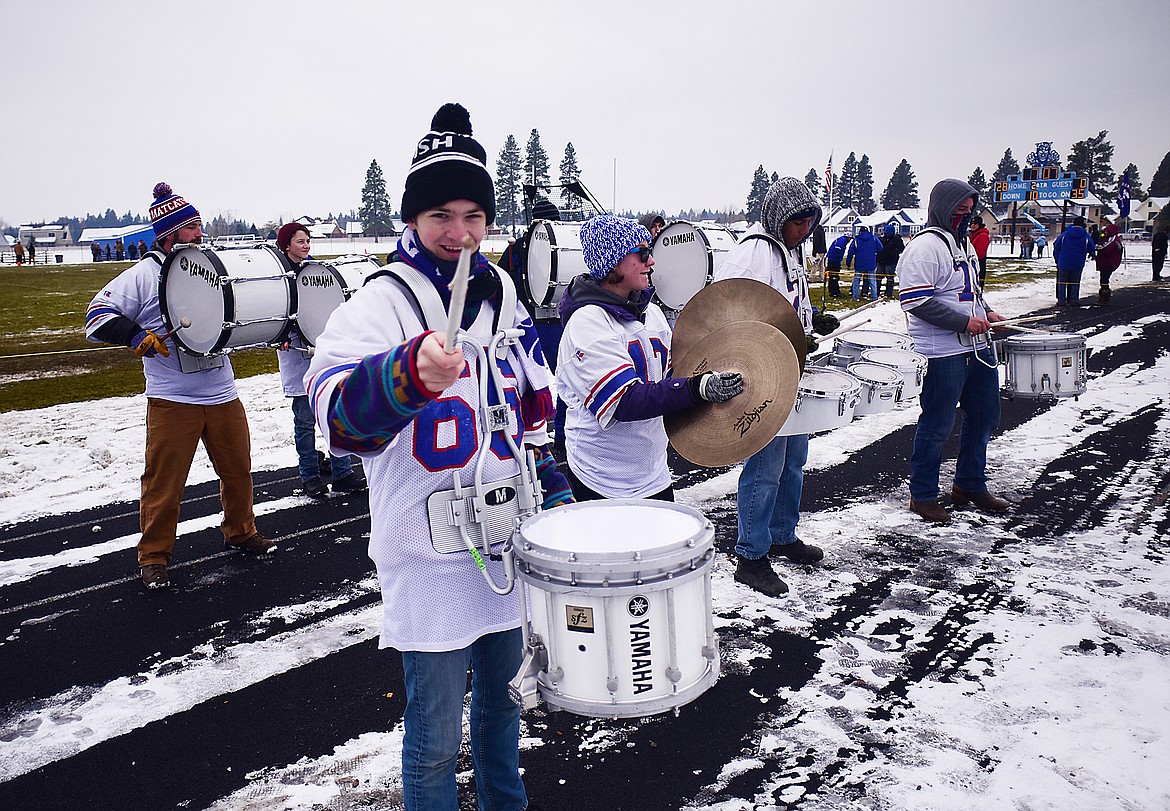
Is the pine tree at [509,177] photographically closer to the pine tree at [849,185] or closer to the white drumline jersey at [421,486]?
the pine tree at [849,185]

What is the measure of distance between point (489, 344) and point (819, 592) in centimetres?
324

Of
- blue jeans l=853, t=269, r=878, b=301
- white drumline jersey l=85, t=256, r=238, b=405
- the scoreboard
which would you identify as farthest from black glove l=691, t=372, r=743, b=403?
the scoreboard

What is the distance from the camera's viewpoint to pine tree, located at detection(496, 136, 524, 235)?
8556 centimetres

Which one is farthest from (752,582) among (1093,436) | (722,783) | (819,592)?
(1093,436)

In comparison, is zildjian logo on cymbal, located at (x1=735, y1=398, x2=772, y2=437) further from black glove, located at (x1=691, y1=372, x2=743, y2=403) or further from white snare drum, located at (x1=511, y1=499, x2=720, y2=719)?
white snare drum, located at (x1=511, y1=499, x2=720, y2=719)

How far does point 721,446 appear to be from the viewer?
3.21m

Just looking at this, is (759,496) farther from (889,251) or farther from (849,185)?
(849,185)

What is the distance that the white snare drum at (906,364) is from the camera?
5727mm

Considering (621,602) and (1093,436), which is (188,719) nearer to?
(621,602)

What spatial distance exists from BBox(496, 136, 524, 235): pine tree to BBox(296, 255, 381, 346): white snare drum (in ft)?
261

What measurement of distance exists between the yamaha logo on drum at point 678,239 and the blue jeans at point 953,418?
13.9 feet

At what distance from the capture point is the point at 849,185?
107 metres

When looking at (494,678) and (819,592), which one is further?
(819,592)

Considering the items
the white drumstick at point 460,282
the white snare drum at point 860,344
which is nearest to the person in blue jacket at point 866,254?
the white snare drum at point 860,344
